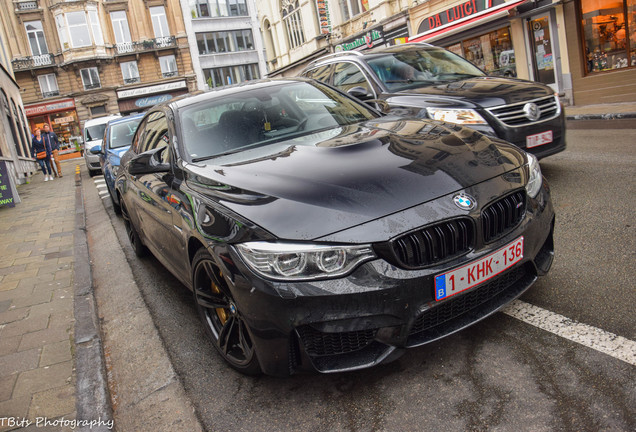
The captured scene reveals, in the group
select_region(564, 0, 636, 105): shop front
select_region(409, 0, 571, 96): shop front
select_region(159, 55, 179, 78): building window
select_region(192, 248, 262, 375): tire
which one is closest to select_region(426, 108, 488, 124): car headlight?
select_region(192, 248, 262, 375): tire

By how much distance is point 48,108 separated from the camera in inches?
1772

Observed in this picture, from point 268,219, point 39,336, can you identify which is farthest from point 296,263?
point 39,336

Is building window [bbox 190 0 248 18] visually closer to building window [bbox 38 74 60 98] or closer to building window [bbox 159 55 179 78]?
building window [bbox 159 55 179 78]

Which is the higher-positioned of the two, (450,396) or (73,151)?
(73,151)

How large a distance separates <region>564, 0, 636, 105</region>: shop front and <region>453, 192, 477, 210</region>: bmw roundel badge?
12.9 meters

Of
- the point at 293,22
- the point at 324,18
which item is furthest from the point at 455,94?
the point at 293,22

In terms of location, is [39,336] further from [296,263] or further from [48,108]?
[48,108]

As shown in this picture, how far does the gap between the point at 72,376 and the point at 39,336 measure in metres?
0.88

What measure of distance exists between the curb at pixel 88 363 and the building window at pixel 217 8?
49713mm

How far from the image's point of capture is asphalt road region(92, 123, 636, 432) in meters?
2.13

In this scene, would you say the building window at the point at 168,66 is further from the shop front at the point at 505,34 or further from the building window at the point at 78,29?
the shop front at the point at 505,34

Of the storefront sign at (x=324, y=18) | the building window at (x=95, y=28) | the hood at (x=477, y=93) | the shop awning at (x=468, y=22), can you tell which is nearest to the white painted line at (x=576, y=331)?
the hood at (x=477, y=93)

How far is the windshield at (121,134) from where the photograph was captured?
1081cm

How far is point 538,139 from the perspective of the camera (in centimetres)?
546
